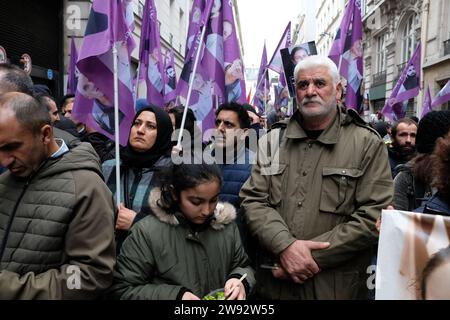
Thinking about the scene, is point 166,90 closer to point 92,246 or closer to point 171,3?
point 92,246

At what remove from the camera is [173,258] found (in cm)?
205

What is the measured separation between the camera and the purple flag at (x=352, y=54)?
6.53 metres

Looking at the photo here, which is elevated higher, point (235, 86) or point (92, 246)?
point (235, 86)

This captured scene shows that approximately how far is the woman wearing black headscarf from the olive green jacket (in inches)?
29.2

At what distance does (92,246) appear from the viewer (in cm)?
166

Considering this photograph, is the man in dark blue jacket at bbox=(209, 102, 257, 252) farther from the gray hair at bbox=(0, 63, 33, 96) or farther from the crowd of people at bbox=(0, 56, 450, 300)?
the gray hair at bbox=(0, 63, 33, 96)

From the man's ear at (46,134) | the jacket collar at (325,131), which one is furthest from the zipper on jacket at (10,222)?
the jacket collar at (325,131)

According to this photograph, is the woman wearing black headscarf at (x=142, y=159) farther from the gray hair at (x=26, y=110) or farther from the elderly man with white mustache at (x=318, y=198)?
the gray hair at (x=26, y=110)

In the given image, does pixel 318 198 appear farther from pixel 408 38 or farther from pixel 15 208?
pixel 408 38

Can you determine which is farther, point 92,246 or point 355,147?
point 355,147

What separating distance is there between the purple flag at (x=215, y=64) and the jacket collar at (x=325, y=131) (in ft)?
7.08

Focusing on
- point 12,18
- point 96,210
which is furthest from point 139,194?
point 12,18
